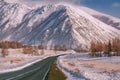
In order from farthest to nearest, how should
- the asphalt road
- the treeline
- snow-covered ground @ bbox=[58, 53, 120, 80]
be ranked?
the treeline, snow-covered ground @ bbox=[58, 53, 120, 80], the asphalt road

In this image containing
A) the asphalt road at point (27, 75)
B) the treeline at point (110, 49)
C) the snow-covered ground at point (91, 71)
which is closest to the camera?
the asphalt road at point (27, 75)

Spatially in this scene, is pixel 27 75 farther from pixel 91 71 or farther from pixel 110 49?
pixel 110 49

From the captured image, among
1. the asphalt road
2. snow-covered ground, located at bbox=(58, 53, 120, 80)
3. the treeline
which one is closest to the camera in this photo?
the asphalt road

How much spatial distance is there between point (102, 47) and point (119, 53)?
38828 mm

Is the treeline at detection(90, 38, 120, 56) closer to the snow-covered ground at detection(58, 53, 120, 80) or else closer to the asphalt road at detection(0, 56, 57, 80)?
the snow-covered ground at detection(58, 53, 120, 80)

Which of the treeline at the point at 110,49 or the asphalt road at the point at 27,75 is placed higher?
the treeline at the point at 110,49

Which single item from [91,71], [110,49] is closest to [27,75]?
[91,71]

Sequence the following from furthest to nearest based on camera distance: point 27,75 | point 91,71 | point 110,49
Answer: point 110,49, point 91,71, point 27,75

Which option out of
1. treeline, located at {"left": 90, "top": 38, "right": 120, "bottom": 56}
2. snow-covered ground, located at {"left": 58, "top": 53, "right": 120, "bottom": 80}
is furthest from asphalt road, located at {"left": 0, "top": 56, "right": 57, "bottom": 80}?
treeline, located at {"left": 90, "top": 38, "right": 120, "bottom": 56}

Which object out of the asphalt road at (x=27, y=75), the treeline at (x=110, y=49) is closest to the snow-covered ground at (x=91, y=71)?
the asphalt road at (x=27, y=75)

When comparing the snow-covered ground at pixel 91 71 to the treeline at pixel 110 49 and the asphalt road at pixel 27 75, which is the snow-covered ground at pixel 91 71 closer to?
the asphalt road at pixel 27 75

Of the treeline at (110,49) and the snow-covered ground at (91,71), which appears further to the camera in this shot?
the treeline at (110,49)

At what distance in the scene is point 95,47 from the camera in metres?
192

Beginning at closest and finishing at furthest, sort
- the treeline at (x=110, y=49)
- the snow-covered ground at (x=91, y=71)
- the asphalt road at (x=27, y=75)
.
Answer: the asphalt road at (x=27, y=75) → the snow-covered ground at (x=91, y=71) → the treeline at (x=110, y=49)
